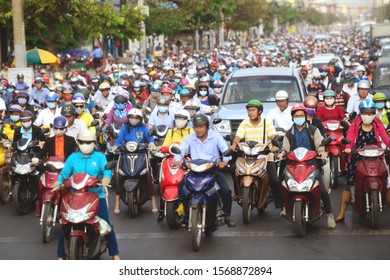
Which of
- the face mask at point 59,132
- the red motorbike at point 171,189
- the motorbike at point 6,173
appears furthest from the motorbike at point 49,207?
the motorbike at point 6,173

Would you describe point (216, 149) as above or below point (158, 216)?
above

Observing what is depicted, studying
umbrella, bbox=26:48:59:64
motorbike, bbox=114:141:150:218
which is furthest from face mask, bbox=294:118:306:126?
umbrella, bbox=26:48:59:64

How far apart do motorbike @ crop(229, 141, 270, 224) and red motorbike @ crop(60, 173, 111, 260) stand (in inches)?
99.6

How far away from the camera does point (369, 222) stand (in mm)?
10789

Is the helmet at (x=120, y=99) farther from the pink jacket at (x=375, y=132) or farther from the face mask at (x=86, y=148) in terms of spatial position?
the face mask at (x=86, y=148)

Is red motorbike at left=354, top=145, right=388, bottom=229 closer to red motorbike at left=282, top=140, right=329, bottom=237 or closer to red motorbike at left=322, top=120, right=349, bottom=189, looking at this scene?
red motorbike at left=282, top=140, right=329, bottom=237

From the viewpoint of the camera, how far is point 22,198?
12109 mm

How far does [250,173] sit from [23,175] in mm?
3402

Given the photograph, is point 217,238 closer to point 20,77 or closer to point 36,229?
point 36,229

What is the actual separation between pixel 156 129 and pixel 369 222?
3500 millimetres

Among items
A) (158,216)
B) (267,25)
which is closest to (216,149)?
(158,216)

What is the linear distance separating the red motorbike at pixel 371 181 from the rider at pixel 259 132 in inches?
46.9

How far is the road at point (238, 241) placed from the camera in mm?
9266

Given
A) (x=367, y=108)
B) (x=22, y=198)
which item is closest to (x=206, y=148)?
(x=367, y=108)
